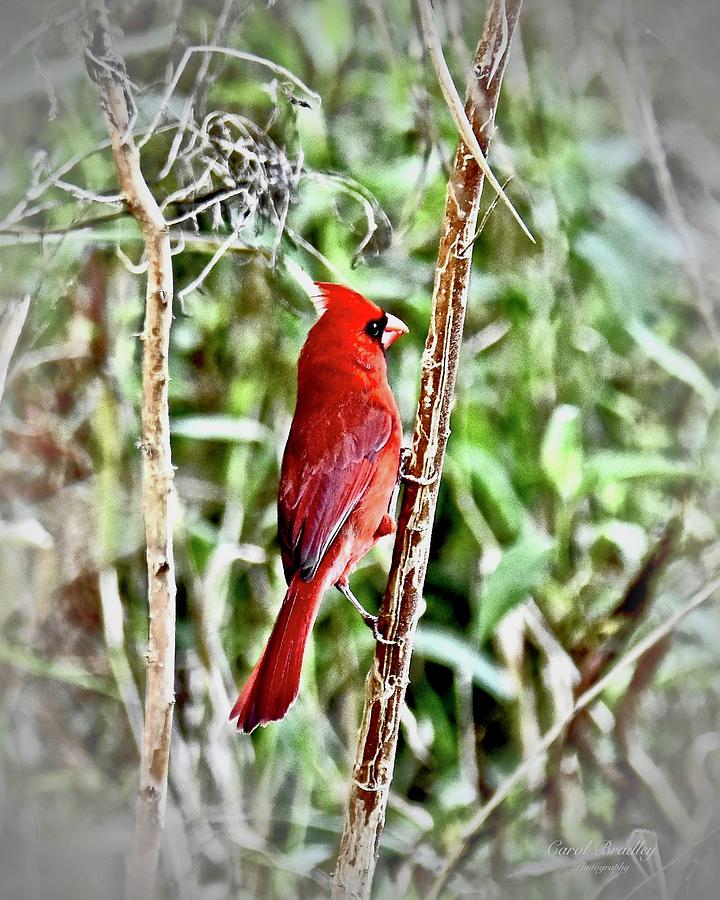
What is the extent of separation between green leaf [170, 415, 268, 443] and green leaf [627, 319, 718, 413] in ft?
1.12

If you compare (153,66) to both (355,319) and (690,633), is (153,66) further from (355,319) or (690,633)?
(690,633)

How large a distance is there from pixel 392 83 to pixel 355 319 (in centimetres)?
18

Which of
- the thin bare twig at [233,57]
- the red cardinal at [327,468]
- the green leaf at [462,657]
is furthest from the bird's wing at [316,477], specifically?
the thin bare twig at [233,57]

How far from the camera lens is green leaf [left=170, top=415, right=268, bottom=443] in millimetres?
665

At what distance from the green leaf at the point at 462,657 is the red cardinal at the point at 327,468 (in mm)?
95

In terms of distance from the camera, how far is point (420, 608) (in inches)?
28.1

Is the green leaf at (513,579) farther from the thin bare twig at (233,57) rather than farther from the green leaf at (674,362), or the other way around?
the thin bare twig at (233,57)

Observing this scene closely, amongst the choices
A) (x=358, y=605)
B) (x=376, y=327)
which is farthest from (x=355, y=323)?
(x=358, y=605)

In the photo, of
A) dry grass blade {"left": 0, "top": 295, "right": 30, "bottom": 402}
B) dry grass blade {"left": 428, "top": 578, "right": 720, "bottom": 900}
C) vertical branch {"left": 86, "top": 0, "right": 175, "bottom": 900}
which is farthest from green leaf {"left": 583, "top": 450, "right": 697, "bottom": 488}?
dry grass blade {"left": 0, "top": 295, "right": 30, "bottom": 402}

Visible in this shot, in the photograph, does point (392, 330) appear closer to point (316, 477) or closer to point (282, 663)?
point (316, 477)

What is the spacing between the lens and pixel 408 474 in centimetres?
70

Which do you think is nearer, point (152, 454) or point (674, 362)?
point (152, 454)

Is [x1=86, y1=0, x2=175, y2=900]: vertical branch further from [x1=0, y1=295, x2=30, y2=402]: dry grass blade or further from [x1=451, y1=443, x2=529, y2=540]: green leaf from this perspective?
[x1=451, y1=443, x2=529, y2=540]: green leaf

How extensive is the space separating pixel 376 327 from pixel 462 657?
29 cm
